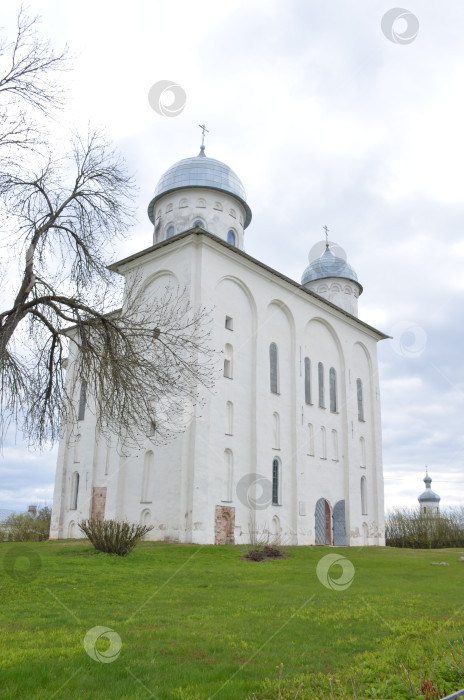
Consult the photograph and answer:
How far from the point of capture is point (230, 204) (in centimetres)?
3034

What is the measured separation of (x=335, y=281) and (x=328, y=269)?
3.18 ft

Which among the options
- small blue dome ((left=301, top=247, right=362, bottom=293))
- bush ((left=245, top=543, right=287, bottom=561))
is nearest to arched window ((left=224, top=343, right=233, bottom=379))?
→ bush ((left=245, top=543, right=287, bottom=561))

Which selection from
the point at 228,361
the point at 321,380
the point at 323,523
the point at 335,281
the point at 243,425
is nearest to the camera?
the point at 243,425

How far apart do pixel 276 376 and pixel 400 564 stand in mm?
10805

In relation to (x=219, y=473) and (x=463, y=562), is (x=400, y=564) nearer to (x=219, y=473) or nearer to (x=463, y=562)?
(x=463, y=562)

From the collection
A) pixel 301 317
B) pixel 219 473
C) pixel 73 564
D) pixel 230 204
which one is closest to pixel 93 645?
pixel 73 564

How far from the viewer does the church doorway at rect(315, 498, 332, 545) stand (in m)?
28.2

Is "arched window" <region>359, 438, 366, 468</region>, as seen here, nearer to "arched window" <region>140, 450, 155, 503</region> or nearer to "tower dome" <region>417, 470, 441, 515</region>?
"arched window" <region>140, 450, 155, 503</region>

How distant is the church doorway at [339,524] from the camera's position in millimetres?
29500

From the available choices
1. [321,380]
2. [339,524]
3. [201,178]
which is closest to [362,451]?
[339,524]

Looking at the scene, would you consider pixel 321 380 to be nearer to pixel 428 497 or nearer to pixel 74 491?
pixel 74 491

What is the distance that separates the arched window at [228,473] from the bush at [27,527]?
47.9ft

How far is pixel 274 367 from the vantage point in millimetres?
27703

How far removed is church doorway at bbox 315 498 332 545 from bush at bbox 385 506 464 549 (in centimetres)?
1073
